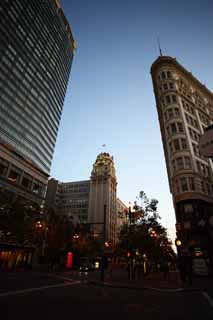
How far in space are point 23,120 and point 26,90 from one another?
11.3m

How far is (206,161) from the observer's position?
147ft

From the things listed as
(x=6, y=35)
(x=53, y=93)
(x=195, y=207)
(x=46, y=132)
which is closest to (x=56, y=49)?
(x=53, y=93)

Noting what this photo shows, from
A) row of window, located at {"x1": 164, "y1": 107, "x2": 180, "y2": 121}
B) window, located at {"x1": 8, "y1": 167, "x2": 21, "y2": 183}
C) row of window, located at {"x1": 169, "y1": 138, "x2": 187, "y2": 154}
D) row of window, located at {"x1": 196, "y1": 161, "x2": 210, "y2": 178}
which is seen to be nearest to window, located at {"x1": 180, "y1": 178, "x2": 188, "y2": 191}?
row of window, located at {"x1": 196, "y1": 161, "x2": 210, "y2": 178}

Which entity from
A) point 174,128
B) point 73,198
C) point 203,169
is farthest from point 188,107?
point 73,198

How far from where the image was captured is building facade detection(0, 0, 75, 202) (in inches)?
2224

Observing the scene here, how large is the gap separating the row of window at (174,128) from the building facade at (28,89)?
136 ft

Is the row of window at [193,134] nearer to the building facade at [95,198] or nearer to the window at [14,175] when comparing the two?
the window at [14,175]

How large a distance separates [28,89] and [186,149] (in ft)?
182

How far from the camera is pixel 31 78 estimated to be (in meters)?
71.3

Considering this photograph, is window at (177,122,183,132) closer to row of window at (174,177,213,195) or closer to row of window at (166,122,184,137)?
row of window at (166,122,184,137)

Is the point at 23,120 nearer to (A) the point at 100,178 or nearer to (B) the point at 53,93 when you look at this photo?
(B) the point at 53,93

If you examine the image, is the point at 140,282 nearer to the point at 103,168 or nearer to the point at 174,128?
the point at 174,128

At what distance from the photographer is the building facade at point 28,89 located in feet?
185

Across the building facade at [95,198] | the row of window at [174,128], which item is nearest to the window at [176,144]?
the row of window at [174,128]
